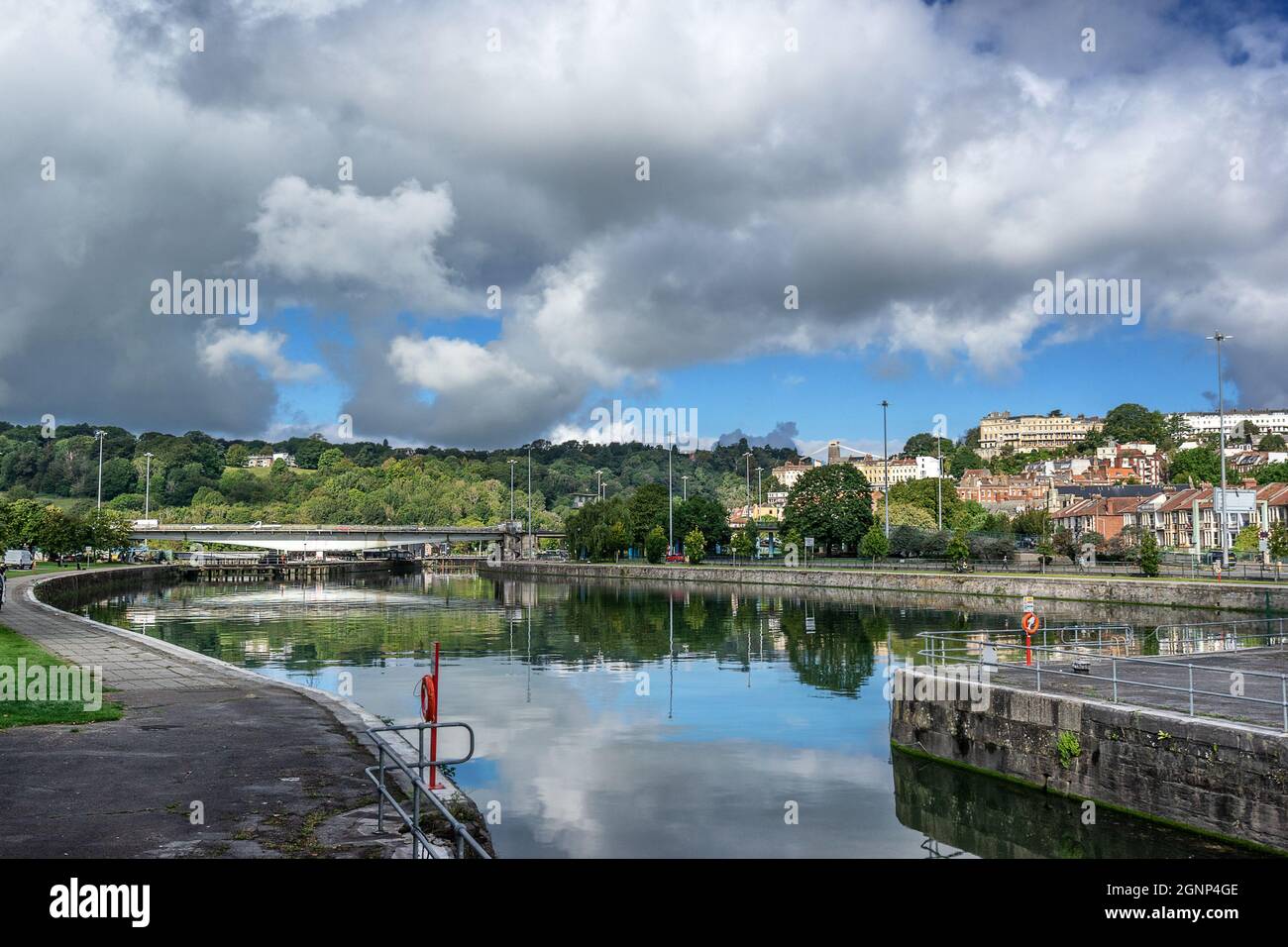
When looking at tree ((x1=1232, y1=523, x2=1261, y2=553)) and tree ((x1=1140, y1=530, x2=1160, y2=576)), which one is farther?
tree ((x1=1232, y1=523, x2=1261, y2=553))

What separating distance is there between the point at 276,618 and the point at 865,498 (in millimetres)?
65359

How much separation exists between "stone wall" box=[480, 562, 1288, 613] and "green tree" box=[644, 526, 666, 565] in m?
5.79

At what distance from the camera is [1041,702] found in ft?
61.8

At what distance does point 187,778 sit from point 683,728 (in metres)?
14.7

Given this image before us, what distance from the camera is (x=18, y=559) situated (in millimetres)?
90125

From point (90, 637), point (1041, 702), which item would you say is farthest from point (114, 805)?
point (90, 637)

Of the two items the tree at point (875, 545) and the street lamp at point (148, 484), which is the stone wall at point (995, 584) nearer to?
the tree at point (875, 545)

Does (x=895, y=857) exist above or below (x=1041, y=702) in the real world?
below

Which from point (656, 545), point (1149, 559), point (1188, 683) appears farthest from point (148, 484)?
point (1188, 683)

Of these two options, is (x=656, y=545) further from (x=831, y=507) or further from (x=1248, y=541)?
(x=1248, y=541)

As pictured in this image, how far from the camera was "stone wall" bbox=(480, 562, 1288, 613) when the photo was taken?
51.5m

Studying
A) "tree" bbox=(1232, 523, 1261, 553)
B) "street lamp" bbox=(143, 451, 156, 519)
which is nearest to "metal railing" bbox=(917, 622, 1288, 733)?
"tree" bbox=(1232, 523, 1261, 553)

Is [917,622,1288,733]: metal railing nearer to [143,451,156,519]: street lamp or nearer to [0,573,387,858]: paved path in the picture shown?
[0,573,387,858]: paved path
